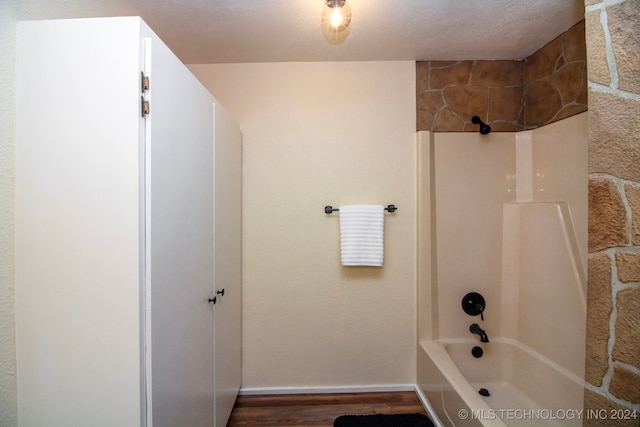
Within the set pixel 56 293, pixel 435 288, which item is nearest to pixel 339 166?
pixel 435 288

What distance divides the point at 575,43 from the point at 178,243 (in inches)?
92.2

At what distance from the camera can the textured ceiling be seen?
122 cm

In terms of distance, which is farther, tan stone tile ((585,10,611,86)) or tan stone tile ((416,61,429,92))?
tan stone tile ((416,61,429,92))

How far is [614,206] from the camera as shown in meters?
0.68

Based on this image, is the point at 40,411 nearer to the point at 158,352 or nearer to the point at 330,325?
the point at 158,352

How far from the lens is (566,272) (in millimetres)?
1422

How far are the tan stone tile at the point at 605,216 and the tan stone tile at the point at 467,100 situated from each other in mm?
1214

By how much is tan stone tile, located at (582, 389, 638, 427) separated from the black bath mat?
39.4 inches

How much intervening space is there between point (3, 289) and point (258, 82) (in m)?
1.62

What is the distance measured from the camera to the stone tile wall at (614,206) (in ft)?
2.11

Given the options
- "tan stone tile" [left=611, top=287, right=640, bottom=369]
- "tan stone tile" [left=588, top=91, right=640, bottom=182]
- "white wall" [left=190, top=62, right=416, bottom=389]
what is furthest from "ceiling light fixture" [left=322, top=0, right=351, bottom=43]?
"tan stone tile" [left=611, top=287, right=640, bottom=369]

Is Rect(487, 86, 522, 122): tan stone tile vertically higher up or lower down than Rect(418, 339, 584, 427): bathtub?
higher up

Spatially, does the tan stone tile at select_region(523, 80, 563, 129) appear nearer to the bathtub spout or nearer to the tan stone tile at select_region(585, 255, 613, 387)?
the tan stone tile at select_region(585, 255, 613, 387)

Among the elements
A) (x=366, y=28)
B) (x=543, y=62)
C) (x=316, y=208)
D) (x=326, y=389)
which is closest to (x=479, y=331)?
(x=326, y=389)
